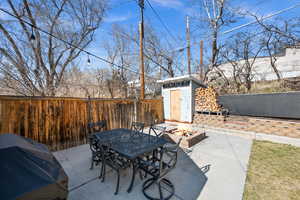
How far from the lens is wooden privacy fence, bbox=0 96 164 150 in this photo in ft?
9.48

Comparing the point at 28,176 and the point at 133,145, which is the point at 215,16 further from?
the point at 28,176

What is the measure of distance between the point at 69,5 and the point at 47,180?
8898mm

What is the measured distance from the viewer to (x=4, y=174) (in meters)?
1.07

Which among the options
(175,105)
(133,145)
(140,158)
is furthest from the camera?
(175,105)

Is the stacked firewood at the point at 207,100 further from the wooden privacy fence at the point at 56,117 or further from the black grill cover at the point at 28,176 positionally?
the black grill cover at the point at 28,176

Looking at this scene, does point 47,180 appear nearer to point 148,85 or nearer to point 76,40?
point 76,40

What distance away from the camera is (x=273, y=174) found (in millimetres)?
2396

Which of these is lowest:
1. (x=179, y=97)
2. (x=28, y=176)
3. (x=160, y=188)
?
(x=160, y=188)

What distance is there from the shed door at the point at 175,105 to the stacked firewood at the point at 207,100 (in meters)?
1.00

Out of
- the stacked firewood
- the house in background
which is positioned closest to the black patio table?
the stacked firewood

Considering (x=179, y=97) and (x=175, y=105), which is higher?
(x=179, y=97)

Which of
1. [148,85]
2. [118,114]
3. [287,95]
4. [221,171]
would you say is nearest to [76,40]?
[118,114]

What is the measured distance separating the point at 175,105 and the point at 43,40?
25.5 feet

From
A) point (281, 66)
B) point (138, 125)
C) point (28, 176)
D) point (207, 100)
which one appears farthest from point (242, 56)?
point (28, 176)
